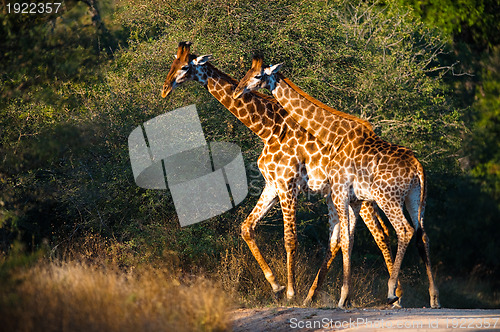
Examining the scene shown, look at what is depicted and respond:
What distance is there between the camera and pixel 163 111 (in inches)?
443

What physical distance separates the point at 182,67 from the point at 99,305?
4.39 metres

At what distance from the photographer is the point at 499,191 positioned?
18.3 metres

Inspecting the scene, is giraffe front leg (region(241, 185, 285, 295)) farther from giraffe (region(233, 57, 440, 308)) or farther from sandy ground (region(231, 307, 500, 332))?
sandy ground (region(231, 307, 500, 332))

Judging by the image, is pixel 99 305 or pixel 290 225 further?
pixel 290 225

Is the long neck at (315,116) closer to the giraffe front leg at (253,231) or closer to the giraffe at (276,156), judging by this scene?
the giraffe at (276,156)

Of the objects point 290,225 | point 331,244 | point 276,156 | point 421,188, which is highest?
point 276,156

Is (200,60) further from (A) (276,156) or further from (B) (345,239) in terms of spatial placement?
(B) (345,239)

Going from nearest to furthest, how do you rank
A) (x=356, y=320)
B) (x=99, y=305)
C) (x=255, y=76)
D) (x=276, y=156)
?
(x=99, y=305)
(x=356, y=320)
(x=255, y=76)
(x=276, y=156)

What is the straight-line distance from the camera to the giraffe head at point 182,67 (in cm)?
871

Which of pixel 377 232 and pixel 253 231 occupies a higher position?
pixel 253 231

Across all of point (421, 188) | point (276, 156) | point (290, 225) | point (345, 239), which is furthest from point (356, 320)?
point (276, 156)

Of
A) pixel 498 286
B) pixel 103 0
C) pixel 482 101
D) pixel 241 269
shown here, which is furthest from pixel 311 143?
pixel 498 286

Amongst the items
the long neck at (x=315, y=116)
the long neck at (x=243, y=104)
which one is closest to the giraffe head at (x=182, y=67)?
the long neck at (x=243, y=104)

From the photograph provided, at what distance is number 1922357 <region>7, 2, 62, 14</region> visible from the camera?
7.80 m
